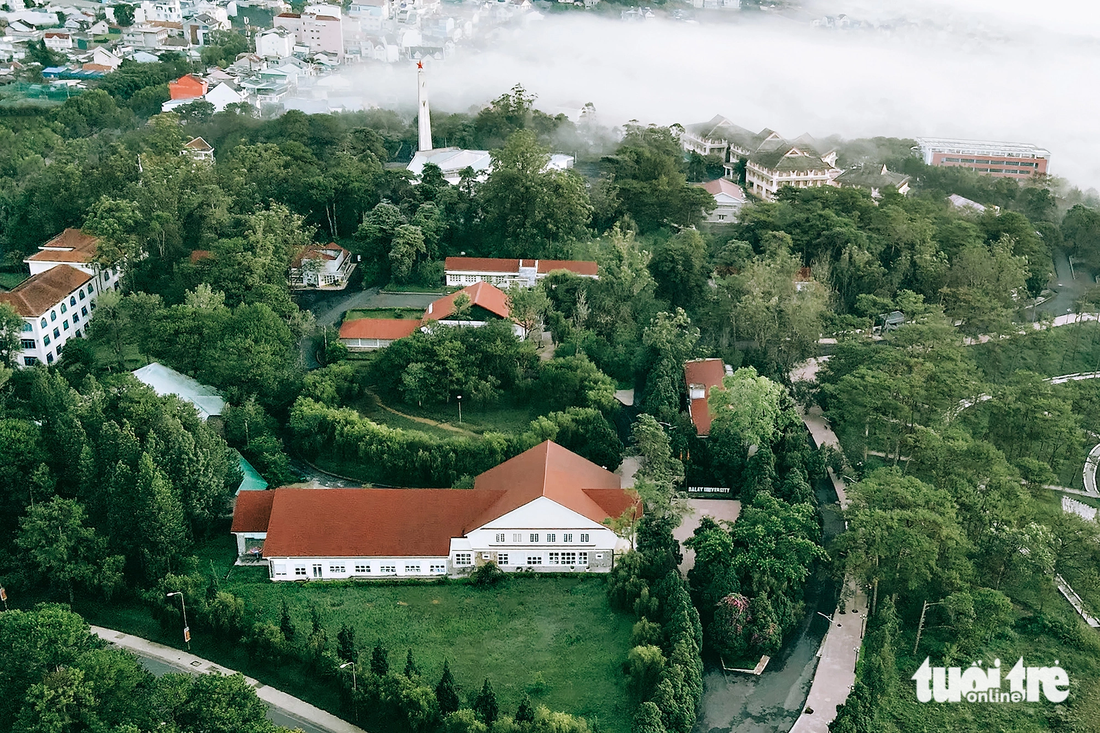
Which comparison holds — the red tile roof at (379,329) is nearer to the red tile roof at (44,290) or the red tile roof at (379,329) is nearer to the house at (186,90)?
the red tile roof at (44,290)

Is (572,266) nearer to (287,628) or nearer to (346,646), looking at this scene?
(287,628)

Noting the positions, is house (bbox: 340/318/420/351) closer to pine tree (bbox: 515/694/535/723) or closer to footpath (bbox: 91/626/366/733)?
footpath (bbox: 91/626/366/733)

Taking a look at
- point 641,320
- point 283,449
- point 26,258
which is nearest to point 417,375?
point 283,449

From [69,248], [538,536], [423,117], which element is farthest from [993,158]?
[69,248]

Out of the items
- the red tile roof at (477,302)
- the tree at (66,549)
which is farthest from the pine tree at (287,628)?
the red tile roof at (477,302)

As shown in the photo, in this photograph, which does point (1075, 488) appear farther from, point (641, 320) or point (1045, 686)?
point (641, 320)

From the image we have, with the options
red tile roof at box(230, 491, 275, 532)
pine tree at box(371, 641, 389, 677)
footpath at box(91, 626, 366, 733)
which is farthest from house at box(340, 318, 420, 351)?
pine tree at box(371, 641, 389, 677)

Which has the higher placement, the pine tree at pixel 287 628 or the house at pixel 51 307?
the house at pixel 51 307
